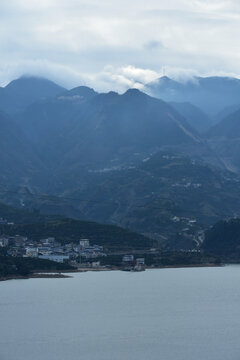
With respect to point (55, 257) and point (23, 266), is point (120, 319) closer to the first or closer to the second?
point (23, 266)

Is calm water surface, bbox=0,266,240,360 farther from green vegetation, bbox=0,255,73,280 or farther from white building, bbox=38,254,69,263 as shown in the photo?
white building, bbox=38,254,69,263

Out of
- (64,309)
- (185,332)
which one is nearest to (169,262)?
(64,309)

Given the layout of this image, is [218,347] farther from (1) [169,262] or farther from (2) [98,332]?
(1) [169,262]

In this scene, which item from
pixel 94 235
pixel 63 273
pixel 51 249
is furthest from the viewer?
pixel 94 235

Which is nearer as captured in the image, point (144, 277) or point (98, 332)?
point (98, 332)

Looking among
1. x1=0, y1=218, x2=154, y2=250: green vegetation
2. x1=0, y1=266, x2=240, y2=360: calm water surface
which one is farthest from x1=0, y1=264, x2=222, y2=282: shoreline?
x1=0, y1=218, x2=154, y2=250: green vegetation

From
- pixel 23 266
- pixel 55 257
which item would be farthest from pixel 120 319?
pixel 55 257
